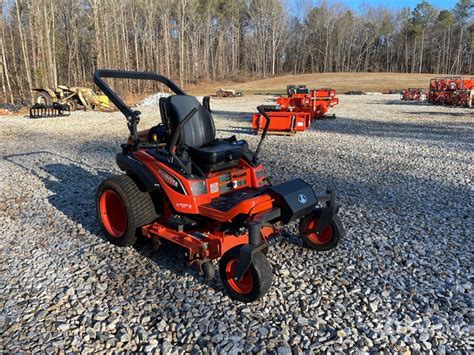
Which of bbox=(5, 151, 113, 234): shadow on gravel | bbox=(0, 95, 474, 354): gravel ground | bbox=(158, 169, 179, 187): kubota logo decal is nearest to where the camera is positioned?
bbox=(0, 95, 474, 354): gravel ground

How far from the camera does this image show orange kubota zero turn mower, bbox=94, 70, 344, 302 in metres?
2.88

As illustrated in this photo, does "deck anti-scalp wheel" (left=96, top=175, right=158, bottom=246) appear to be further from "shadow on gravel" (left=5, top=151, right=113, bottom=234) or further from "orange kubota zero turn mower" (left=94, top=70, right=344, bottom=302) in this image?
"shadow on gravel" (left=5, top=151, right=113, bottom=234)

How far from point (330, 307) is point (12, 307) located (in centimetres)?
251

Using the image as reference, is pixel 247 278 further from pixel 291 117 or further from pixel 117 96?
pixel 291 117

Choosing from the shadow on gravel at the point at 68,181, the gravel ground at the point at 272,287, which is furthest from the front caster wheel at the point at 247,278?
the shadow on gravel at the point at 68,181

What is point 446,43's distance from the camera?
215 ft

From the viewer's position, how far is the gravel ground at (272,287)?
253 centimetres

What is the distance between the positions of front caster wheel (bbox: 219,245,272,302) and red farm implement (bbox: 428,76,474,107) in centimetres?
2055

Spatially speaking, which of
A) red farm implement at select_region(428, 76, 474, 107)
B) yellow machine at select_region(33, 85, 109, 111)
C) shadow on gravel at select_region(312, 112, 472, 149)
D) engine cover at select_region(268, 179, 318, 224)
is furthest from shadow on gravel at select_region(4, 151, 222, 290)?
red farm implement at select_region(428, 76, 474, 107)

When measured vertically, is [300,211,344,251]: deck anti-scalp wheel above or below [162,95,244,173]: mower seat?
below

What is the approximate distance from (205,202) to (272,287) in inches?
37.3

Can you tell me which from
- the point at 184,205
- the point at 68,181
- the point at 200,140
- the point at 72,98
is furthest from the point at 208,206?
the point at 72,98

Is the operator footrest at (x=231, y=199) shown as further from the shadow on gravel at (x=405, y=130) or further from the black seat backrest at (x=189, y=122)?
the shadow on gravel at (x=405, y=130)

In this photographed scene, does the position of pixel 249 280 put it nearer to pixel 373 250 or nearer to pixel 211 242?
pixel 211 242
